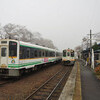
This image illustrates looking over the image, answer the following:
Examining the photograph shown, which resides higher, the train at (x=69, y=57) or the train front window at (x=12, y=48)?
the train front window at (x=12, y=48)

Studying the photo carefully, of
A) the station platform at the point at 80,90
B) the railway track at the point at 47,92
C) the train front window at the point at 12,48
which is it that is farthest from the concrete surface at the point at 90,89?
the train front window at the point at 12,48

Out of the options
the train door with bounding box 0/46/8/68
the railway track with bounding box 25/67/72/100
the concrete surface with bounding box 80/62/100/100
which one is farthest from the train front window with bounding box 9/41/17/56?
the concrete surface with bounding box 80/62/100/100

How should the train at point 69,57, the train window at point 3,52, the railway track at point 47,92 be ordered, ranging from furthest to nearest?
the train at point 69,57 < the train window at point 3,52 < the railway track at point 47,92

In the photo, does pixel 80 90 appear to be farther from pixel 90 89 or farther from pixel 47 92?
pixel 47 92

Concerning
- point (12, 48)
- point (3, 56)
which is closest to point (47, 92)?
point (12, 48)

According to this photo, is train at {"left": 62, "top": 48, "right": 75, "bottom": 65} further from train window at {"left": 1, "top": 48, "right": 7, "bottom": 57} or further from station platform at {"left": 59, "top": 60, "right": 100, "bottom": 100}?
train window at {"left": 1, "top": 48, "right": 7, "bottom": 57}

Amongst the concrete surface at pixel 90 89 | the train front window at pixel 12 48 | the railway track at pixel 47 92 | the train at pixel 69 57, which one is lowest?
the railway track at pixel 47 92

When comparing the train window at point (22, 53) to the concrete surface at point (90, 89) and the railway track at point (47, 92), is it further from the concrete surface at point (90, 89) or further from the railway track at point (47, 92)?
the concrete surface at point (90, 89)

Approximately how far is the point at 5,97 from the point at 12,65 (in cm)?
287

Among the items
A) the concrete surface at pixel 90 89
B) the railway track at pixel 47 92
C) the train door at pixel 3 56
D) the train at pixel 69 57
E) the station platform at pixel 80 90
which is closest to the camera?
the station platform at pixel 80 90

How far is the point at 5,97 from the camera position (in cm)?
536

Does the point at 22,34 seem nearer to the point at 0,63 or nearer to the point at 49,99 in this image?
the point at 0,63

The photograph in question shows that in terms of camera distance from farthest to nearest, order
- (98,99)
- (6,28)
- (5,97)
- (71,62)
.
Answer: (6,28), (71,62), (5,97), (98,99)

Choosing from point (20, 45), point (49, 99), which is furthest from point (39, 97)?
point (20, 45)
